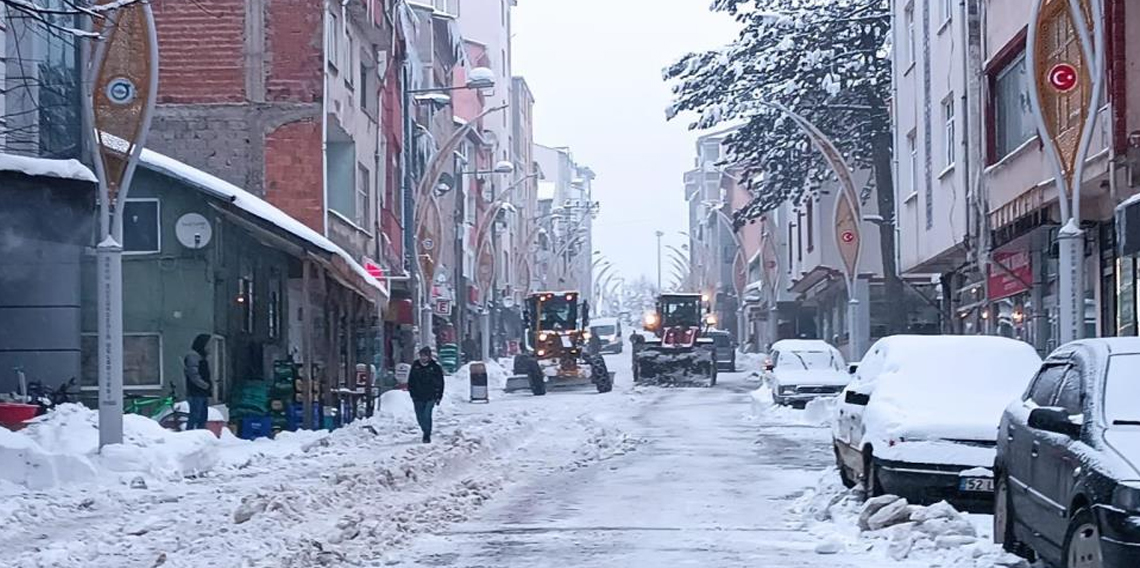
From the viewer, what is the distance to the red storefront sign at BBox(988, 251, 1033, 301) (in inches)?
1140

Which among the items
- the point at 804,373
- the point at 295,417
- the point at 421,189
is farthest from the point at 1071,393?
the point at 421,189

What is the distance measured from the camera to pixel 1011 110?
27016 millimetres

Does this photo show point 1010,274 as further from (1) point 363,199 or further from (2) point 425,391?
(1) point 363,199

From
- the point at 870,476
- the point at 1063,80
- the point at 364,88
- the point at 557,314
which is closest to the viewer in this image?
the point at 870,476

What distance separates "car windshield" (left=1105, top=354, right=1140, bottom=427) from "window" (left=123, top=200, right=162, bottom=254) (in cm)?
1808

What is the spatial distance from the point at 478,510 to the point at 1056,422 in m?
6.92

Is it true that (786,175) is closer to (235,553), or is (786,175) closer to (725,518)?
(725,518)

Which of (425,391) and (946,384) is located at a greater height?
(946,384)

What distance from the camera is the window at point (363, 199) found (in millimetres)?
36469

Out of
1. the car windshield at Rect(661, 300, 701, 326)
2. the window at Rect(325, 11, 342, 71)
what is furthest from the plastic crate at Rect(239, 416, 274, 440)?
the car windshield at Rect(661, 300, 701, 326)

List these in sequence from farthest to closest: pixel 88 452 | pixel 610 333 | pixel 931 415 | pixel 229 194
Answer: pixel 610 333
pixel 229 194
pixel 88 452
pixel 931 415

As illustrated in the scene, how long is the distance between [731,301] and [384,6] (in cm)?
8011

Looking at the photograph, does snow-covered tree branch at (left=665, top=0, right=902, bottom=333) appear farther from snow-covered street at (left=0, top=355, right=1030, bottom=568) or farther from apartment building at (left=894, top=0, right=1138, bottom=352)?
snow-covered street at (left=0, top=355, right=1030, bottom=568)

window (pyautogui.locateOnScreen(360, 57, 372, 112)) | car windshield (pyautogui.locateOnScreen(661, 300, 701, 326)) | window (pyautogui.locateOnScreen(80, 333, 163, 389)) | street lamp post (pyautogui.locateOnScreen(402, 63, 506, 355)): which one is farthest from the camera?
car windshield (pyautogui.locateOnScreen(661, 300, 701, 326))
